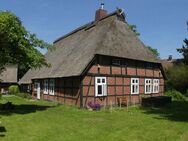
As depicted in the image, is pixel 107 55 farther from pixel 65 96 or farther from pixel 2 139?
pixel 2 139

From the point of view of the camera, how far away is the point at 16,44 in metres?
21.1

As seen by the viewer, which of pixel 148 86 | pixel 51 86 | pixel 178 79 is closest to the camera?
pixel 51 86

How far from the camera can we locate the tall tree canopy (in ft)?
65.8

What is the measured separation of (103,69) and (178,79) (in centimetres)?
2060

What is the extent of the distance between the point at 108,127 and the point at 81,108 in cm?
956

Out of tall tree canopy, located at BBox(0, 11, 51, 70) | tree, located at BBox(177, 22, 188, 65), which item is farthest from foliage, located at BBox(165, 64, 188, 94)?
tall tree canopy, located at BBox(0, 11, 51, 70)

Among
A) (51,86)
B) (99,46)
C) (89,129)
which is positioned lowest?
(89,129)

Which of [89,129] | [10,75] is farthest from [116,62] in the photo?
[10,75]

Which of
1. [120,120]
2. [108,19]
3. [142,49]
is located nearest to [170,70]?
[142,49]

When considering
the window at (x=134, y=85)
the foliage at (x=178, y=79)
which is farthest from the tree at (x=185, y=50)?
the window at (x=134, y=85)

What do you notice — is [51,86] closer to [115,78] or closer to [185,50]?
[115,78]

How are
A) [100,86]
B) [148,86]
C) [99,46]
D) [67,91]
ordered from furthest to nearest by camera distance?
1. [148,86]
2. [67,91]
3. [99,46]
4. [100,86]

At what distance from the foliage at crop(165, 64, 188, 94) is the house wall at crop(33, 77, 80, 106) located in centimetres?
2051

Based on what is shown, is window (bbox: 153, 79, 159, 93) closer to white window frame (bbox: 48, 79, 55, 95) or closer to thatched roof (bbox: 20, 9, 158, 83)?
thatched roof (bbox: 20, 9, 158, 83)
